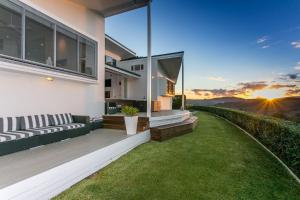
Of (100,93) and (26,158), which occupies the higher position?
(100,93)

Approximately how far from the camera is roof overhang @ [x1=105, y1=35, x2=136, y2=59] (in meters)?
11.7

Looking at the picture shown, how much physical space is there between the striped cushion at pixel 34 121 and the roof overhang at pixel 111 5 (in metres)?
5.39

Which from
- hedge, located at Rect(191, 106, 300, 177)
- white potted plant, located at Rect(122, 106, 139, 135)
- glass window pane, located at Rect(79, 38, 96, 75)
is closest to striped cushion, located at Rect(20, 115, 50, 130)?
glass window pane, located at Rect(79, 38, 96, 75)

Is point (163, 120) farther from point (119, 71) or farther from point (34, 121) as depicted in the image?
point (34, 121)

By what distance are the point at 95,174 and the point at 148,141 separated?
3.26m

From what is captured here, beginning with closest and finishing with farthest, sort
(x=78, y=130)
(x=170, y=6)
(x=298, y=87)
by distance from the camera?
1. (x=78, y=130)
2. (x=298, y=87)
3. (x=170, y=6)

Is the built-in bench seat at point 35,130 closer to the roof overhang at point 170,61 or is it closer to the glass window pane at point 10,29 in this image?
the glass window pane at point 10,29

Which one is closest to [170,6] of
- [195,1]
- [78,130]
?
[195,1]

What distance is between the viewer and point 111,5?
8.16 m

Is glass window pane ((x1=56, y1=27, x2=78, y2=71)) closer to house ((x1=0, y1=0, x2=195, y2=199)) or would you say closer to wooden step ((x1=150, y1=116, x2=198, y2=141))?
house ((x1=0, y1=0, x2=195, y2=199))

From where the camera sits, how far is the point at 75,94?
289 inches

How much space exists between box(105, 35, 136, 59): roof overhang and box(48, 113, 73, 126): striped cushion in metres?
6.69

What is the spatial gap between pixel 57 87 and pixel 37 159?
3.61 metres

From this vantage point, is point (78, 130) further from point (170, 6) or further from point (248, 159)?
point (170, 6)
